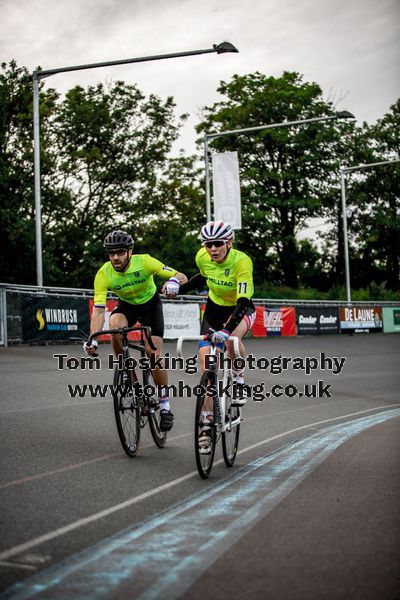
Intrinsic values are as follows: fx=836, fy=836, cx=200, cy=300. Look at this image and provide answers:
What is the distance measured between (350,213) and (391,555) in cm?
5594

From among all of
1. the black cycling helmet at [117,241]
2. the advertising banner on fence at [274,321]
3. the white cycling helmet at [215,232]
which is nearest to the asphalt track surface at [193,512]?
the black cycling helmet at [117,241]

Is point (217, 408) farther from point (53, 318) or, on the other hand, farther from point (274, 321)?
point (274, 321)

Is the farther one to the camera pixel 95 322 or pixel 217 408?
pixel 95 322

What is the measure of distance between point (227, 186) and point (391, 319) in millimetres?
21083

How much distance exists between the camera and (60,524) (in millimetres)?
5238

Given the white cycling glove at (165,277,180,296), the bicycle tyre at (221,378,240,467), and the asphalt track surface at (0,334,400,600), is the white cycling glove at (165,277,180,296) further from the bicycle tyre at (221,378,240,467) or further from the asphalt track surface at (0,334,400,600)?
the asphalt track surface at (0,334,400,600)

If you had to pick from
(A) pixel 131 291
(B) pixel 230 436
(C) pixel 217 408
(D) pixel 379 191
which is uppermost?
(D) pixel 379 191

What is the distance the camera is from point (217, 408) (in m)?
7.48

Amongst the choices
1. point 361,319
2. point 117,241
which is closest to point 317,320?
point 361,319

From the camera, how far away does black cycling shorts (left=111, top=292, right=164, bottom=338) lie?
29.7ft

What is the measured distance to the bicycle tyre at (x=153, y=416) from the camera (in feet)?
28.2

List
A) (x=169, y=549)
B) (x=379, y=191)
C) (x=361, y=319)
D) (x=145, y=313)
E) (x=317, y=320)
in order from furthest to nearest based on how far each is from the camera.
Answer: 1. (x=379, y=191)
2. (x=361, y=319)
3. (x=317, y=320)
4. (x=145, y=313)
5. (x=169, y=549)

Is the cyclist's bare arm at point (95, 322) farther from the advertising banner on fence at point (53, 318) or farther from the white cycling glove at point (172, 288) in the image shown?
the advertising banner on fence at point (53, 318)

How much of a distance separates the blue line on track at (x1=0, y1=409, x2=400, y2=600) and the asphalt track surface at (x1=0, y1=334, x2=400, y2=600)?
1 centimetres
